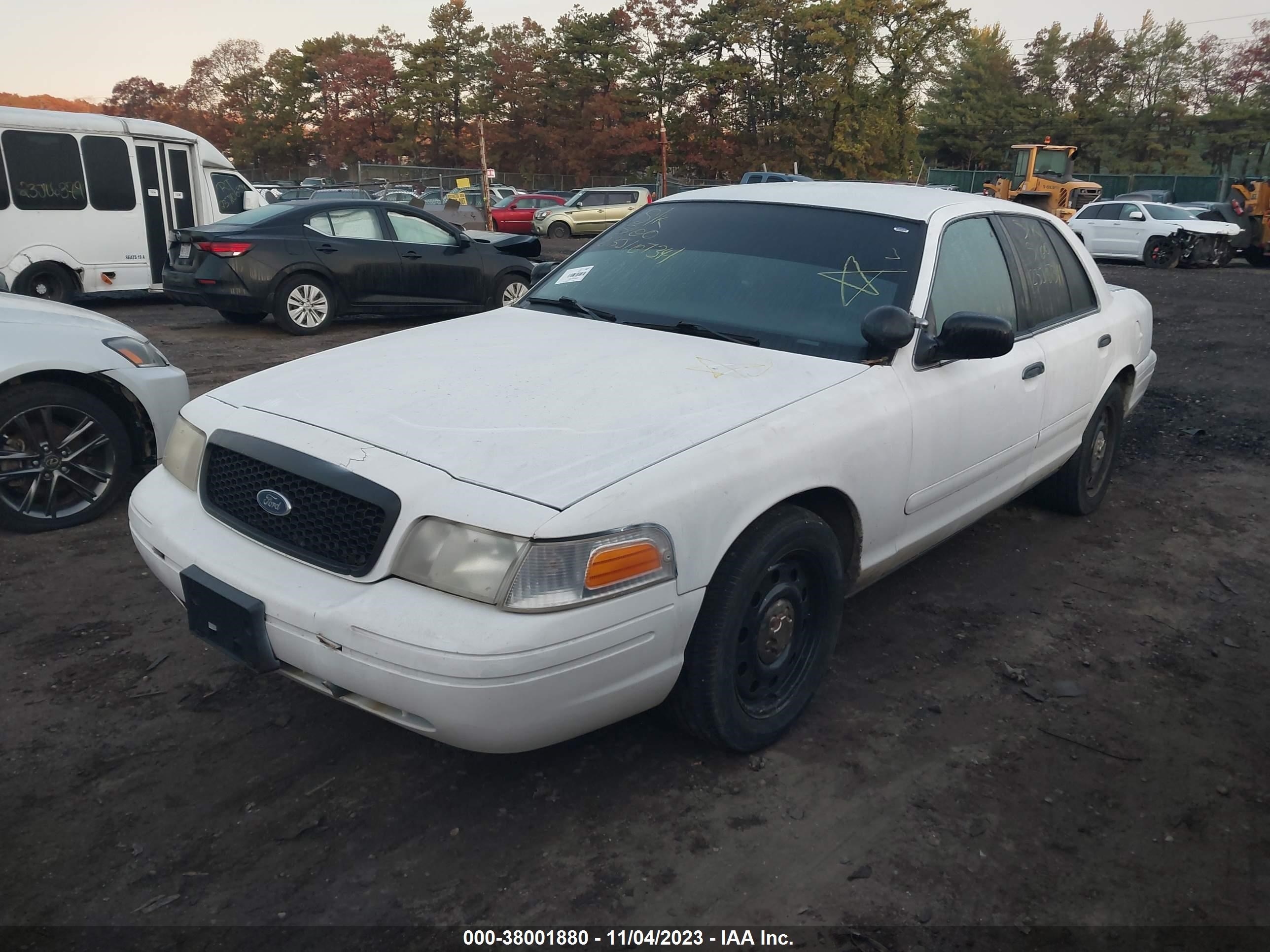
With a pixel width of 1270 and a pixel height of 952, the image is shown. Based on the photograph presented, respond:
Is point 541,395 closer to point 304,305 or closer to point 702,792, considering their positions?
point 702,792

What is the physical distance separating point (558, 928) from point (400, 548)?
974mm

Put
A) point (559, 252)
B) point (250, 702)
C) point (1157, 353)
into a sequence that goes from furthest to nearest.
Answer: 1. point (559, 252)
2. point (1157, 353)
3. point (250, 702)

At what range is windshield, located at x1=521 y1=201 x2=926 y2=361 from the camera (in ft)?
11.1

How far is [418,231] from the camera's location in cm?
A: 1125

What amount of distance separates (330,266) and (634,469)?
915cm

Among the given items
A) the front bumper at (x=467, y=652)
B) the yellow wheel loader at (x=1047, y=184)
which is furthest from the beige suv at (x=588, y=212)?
the front bumper at (x=467, y=652)

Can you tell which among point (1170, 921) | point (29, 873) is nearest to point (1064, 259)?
point (1170, 921)

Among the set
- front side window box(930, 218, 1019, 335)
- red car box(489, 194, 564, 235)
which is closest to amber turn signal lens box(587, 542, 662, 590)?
front side window box(930, 218, 1019, 335)

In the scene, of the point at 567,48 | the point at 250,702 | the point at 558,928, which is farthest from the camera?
the point at 567,48

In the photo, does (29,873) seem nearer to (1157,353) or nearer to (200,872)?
(200,872)

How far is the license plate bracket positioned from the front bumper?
0.03 m

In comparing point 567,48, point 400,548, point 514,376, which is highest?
point 567,48

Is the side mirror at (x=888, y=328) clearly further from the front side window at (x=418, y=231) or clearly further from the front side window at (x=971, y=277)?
the front side window at (x=418, y=231)

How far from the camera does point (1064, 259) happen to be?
185 inches
